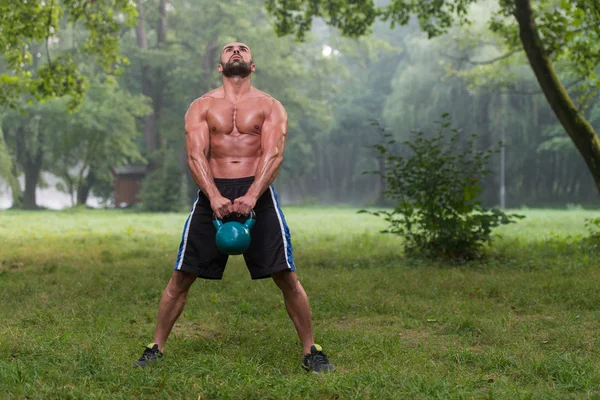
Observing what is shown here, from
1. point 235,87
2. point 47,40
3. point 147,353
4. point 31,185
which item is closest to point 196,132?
point 235,87

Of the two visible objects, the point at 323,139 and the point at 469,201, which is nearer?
the point at 469,201

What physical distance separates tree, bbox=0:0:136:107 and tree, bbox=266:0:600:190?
132 inches

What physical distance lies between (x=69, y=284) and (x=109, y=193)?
41.0 meters

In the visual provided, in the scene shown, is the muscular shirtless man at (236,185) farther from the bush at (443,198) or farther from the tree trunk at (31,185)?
the tree trunk at (31,185)

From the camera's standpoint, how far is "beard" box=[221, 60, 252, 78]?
4.90 meters

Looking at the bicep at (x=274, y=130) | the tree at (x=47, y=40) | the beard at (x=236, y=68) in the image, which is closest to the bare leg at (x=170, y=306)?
the bicep at (x=274, y=130)

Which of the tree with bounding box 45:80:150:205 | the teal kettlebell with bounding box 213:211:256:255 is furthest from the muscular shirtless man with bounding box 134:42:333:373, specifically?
the tree with bounding box 45:80:150:205

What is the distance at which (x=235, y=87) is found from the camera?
16.3 feet

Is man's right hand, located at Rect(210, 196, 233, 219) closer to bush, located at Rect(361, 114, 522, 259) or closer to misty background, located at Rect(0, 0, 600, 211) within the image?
bush, located at Rect(361, 114, 522, 259)

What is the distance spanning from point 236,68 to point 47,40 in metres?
8.63

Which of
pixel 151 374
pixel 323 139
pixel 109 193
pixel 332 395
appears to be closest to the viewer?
pixel 332 395

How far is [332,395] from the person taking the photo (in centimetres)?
395

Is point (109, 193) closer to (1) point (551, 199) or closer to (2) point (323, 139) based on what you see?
(2) point (323, 139)

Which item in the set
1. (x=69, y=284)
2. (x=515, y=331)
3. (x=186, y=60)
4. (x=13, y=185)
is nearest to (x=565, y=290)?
(x=515, y=331)
